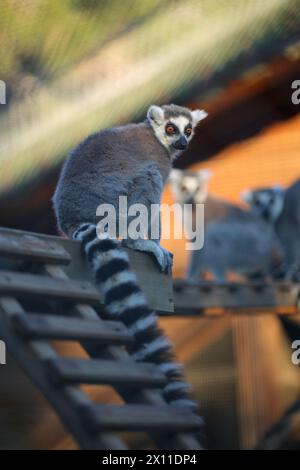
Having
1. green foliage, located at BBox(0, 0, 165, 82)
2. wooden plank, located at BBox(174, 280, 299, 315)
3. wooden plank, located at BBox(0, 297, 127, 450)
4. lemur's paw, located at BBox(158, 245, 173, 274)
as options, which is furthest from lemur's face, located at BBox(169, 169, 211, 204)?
wooden plank, located at BBox(0, 297, 127, 450)

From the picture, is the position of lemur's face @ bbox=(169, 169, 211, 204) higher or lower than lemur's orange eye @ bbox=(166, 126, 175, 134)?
higher

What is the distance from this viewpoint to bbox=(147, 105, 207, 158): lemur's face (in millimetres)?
3217

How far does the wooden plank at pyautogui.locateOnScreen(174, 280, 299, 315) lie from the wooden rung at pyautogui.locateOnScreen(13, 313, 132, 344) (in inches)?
86.6

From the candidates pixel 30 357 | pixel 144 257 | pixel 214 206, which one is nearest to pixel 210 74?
pixel 214 206

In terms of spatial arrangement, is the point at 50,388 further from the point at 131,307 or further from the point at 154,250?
the point at 154,250

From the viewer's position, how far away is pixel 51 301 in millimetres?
2246

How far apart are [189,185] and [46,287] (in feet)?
11.6

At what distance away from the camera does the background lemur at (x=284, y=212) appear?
5.75 meters

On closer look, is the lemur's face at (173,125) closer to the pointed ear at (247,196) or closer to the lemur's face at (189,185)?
the lemur's face at (189,185)

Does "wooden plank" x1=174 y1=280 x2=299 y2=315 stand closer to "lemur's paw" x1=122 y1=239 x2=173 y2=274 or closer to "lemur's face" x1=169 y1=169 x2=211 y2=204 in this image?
"lemur's face" x1=169 y1=169 x2=211 y2=204

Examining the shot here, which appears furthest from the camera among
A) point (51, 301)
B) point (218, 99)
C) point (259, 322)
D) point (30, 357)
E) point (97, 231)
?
point (259, 322)
